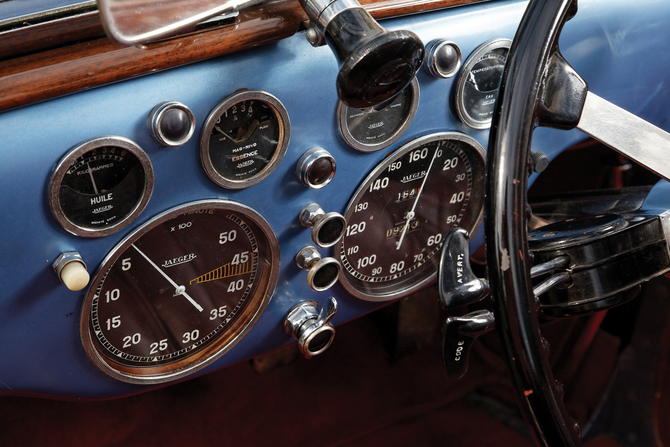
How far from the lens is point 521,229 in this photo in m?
0.81

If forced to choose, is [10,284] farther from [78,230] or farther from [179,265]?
[179,265]

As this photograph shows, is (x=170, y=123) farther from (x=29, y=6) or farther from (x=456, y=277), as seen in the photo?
(x=456, y=277)

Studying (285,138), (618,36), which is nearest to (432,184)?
(285,138)

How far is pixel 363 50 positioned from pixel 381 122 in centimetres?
38

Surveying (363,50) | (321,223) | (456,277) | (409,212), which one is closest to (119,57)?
(363,50)

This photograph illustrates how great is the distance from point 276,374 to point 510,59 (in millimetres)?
1397

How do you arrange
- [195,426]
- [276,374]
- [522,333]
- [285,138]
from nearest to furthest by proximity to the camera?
[522,333]
[285,138]
[195,426]
[276,374]

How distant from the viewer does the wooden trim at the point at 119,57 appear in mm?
861

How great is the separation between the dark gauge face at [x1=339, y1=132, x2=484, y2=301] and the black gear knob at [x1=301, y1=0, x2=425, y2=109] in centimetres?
35

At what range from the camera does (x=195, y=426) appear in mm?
1764

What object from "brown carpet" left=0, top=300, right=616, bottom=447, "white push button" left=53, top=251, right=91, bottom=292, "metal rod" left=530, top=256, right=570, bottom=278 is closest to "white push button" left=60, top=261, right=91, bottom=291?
"white push button" left=53, top=251, right=91, bottom=292

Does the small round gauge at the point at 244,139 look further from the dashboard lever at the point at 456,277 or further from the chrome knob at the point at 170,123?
the dashboard lever at the point at 456,277

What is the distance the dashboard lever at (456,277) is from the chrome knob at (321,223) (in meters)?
0.35

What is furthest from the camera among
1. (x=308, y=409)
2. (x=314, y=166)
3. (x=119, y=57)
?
(x=308, y=409)
